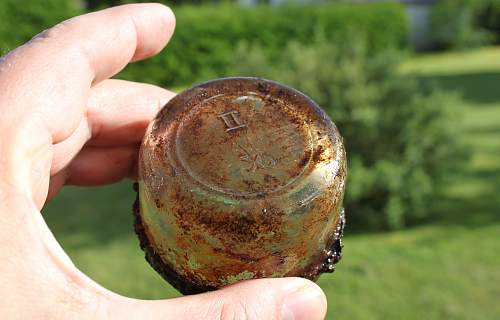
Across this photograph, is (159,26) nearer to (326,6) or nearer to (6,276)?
(6,276)

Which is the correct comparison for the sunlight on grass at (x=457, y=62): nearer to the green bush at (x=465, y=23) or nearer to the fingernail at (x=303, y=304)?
the green bush at (x=465, y=23)

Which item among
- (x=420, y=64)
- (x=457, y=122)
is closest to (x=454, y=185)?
(x=457, y=122)

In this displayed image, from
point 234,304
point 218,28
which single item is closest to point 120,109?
point 234,304

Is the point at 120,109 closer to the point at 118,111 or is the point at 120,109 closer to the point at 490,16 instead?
the point at 118,111

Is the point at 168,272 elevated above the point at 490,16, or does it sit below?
above

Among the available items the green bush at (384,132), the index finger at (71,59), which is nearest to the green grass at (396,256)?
the green bush at (384,132)

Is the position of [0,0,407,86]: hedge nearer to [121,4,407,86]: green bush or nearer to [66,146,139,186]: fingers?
[121,4,407,86]: green bush

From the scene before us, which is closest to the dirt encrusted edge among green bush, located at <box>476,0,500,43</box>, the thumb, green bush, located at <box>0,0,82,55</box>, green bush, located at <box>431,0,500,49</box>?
the thumb
